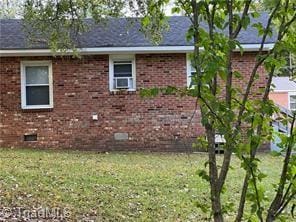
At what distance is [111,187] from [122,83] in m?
6.87

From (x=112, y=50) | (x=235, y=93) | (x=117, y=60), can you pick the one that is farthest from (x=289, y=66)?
(x=117, y=60)

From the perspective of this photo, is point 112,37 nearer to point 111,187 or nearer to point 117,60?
point 117,60

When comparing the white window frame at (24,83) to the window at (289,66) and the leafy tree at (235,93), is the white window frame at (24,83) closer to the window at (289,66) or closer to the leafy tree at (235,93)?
the leafy tree at (235,93)

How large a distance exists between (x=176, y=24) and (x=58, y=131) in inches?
204

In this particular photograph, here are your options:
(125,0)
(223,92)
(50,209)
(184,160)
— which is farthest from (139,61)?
(223,92)

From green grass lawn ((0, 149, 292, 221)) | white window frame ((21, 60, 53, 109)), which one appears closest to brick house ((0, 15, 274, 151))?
white window frame ((21, 60, 53, 109))

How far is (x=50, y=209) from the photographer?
18.6 ft

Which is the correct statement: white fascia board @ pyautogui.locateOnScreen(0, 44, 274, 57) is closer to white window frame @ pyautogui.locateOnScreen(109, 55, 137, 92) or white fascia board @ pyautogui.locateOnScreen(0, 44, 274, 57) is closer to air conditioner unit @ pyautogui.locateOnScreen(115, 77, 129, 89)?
white window frame @ pyautogui.locateOnScreen(109, 55, 137, 92)

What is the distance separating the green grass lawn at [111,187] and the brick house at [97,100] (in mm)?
2771

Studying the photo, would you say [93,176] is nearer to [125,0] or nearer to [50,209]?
[50,209]

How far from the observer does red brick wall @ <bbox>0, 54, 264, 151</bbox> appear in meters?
13.6

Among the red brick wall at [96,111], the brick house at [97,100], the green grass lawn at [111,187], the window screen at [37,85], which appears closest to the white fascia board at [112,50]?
the brick house at [97,100]

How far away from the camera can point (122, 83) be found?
45.3ft

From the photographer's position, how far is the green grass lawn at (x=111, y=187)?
5.82 meters
